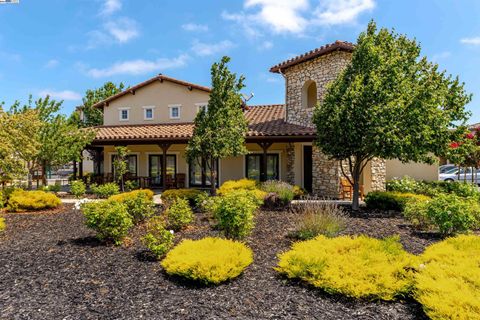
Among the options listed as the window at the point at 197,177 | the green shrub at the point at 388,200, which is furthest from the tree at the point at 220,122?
the window at the point at 197,177

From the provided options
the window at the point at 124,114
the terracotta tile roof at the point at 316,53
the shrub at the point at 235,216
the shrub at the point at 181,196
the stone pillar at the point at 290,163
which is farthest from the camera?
the window at the point at 124,114

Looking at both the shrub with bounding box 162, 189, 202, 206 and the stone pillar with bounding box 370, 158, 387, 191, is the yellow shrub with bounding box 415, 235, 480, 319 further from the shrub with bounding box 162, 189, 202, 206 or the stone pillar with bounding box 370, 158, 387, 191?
the stone pillar with bounding box 370, 158, 387, 191

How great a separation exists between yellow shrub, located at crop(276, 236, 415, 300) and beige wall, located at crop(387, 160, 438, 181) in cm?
1469

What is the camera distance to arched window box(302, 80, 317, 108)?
1529cm

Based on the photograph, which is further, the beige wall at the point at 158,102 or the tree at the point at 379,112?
the beige wall at the point at 158,102

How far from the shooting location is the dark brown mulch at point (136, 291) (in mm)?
3703

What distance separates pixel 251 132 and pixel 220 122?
10.6ft

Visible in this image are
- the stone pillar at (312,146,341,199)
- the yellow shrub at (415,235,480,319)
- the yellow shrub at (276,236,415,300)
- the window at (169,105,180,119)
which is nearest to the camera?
the yellow shrub at (415,235,480,319)

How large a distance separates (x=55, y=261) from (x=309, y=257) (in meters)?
4.42

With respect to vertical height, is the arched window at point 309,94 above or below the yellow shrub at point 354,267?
above

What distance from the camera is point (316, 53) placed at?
13.9 meters

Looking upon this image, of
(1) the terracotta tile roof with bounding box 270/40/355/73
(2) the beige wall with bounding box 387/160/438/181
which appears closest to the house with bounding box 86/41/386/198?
(1) the terracotta tile roof with bounding box 270/40/355/73

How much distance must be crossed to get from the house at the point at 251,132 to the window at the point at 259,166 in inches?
2.2

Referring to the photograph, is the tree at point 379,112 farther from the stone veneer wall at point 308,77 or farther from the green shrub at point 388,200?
the stone veneer wall at point 308,77
